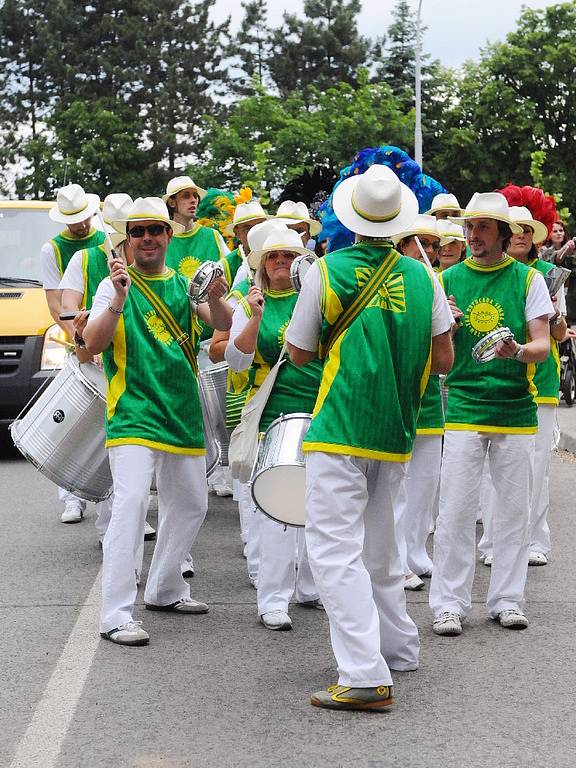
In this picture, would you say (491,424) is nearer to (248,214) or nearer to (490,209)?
(490,209)

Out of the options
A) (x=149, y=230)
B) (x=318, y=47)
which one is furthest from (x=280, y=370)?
(x=318, y=47)

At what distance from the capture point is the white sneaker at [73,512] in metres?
9.41

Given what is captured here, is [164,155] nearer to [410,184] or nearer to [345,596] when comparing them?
[410,184]

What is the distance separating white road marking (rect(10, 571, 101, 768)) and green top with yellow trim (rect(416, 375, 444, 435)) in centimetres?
213

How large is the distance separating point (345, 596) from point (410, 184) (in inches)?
180

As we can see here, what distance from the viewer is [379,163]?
8609 millimetres

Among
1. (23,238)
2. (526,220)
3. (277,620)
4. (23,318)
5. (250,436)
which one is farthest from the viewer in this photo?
(23,238)

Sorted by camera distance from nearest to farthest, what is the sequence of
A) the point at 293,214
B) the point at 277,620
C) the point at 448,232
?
the point at 277,620 → the point at 448,232 → the point at 293,214

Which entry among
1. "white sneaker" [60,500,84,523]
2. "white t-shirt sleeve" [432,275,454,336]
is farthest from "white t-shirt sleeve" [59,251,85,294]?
"white t-shirt sleeve" [432,275,454,336]

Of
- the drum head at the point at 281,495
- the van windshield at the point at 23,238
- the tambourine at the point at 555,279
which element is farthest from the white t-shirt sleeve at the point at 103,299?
the van windshield at the point at 23,238

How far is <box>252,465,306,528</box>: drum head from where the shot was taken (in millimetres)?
5645

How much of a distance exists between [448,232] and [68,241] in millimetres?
2522

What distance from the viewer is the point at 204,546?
8578mm

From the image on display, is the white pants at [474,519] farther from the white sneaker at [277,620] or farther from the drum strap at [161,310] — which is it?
the drum strap at [161,310]
